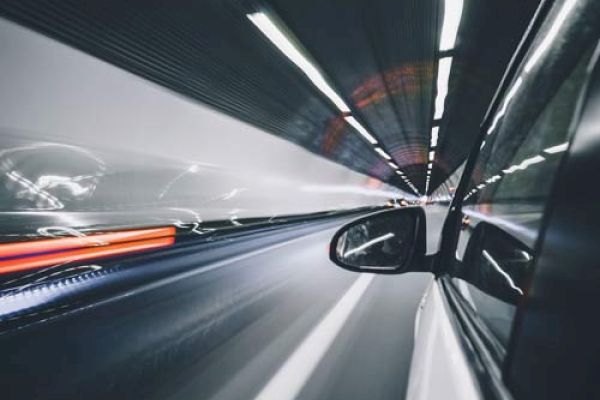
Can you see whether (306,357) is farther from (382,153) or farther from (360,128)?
(382,153)

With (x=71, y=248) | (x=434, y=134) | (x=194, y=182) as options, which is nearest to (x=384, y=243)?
(x=71, y=248)

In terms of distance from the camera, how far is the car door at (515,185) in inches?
31.0

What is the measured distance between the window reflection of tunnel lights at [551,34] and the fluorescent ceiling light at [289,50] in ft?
28.8

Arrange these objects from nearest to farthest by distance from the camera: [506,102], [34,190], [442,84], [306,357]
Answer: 1. [506,102]
2. [306,357]
3. [34,190]
4. [442,84]

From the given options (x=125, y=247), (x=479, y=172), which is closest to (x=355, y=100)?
(x=125, y=247)

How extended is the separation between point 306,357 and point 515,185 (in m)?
2.85

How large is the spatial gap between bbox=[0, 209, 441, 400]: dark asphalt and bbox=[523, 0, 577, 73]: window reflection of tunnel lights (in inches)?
92.7

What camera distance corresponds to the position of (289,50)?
11.2 m

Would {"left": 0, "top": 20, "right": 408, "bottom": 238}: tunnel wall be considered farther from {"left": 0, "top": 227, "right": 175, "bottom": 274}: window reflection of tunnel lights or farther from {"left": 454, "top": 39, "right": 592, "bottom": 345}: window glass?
{"left": 454, "top": 39, "right": 592, "bottom": 345}: window glass

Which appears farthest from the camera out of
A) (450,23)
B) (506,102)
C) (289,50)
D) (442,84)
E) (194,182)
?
(442,84)

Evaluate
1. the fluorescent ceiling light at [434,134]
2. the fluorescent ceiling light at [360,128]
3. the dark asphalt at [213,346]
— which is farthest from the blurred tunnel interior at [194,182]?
the fluorescent ceiling light at [434,134]

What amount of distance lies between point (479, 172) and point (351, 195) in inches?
1309

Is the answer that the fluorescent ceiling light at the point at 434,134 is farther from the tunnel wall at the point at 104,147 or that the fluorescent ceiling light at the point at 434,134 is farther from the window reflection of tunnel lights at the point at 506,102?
the window reflection of tunnel lights at the point at 506,102

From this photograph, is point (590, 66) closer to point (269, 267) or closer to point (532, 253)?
point (532, 253)
